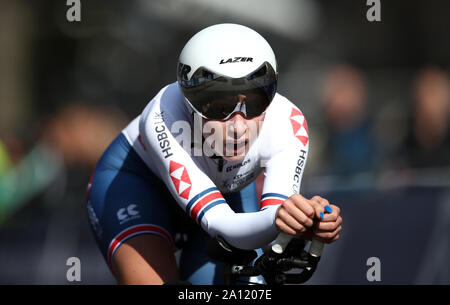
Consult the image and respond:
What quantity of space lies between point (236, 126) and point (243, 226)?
1.98 ft

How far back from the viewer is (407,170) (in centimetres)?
919

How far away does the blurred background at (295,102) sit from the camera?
8508mm

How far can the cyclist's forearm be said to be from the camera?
447cm

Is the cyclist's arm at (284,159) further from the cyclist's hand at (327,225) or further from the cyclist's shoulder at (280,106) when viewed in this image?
the cyclist's hand at (327,225)

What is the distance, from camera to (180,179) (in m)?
4.94

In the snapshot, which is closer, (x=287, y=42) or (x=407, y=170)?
(x=407, y=170)

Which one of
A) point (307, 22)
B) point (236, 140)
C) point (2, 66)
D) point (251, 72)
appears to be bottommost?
point (2, 66)

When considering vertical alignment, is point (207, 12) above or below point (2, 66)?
above

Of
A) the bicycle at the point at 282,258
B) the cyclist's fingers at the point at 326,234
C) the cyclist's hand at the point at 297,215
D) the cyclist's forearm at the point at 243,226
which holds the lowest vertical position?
the bicycle at the point at 282,258

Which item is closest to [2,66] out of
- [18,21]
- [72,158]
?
[18,21]

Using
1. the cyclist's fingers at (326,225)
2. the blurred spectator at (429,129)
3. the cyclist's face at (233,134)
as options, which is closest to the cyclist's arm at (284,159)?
the cyclist's face at (233,134)

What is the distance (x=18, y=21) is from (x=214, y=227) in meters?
14.8

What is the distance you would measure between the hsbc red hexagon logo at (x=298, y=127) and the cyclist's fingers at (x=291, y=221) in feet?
3.13
